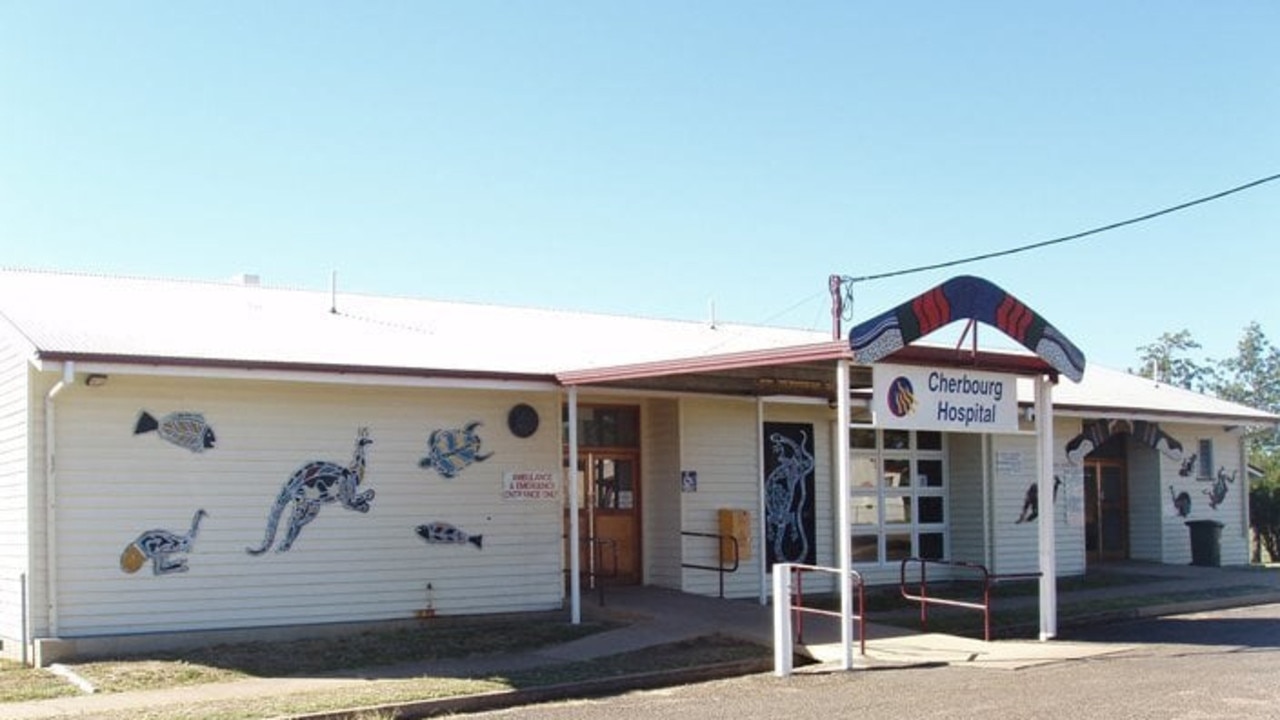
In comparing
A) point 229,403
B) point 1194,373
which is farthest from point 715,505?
point 1194,373

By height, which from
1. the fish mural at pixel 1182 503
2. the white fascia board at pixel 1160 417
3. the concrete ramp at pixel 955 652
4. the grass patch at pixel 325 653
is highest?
the white fascia board at pixel 1160 417

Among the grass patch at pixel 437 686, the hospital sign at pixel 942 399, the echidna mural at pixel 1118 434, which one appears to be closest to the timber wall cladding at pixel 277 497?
the grass patch at pixel 437 686

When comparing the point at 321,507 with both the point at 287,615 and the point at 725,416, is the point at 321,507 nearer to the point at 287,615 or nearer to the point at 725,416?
the point at 287,615

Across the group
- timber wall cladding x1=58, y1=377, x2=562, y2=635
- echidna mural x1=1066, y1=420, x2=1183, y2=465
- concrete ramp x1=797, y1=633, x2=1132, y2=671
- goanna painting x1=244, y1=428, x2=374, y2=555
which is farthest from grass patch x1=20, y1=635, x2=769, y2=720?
echidna mural x1=1066, y1=420, x2=1183, y2=465

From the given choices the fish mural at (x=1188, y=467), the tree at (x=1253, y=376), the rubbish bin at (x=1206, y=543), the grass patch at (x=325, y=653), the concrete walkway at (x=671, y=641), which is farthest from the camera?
the tree at (x=1253, y=376)

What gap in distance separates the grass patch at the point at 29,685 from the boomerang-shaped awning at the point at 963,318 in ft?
25.5

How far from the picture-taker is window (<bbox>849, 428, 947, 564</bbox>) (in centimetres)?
2183

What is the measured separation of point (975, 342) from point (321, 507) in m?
7.35

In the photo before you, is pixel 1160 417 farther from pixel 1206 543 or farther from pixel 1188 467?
pixel 1206 543

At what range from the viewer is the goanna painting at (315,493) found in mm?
15711

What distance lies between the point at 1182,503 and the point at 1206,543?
0.89 m

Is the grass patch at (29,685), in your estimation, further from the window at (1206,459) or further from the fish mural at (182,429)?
the window at (1206,459)

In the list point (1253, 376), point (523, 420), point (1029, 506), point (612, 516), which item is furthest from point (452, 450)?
point (1253, 376)

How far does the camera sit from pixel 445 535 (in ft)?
55.3
